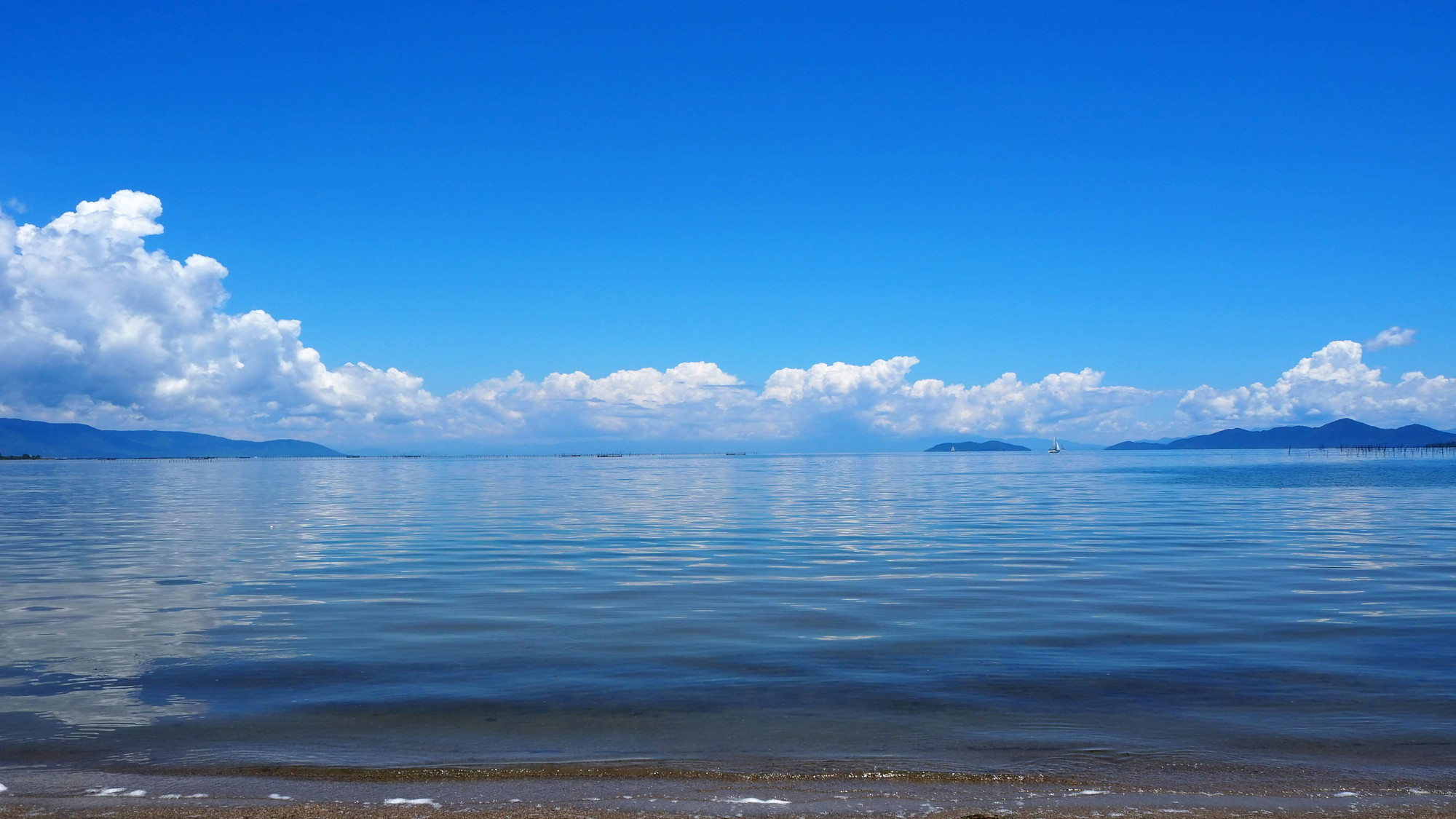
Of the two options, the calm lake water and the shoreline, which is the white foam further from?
the calm lake water

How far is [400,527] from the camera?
43.4 meters

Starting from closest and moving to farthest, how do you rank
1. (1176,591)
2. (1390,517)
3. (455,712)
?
(455,712) < (1176,591) < (1390,517)

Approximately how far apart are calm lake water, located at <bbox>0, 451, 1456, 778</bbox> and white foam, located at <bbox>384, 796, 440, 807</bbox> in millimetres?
1348

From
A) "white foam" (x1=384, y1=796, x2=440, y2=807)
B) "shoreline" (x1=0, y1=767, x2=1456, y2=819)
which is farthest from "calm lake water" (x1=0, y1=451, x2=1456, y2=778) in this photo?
"white foam" (x1=384, y1=796, x2=440, y2=807)

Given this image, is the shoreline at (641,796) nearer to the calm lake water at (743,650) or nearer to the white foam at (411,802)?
the white foam at (411,802)

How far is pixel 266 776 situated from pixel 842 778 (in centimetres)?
594

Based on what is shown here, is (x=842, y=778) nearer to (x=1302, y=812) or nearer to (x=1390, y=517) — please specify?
(x=1302, y=812)

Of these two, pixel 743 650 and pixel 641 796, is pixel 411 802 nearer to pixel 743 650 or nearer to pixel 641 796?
pixel 641 796

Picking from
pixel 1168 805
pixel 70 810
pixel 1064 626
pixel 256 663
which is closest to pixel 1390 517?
pixel 1064 626

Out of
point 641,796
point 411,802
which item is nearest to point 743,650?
point 641,796

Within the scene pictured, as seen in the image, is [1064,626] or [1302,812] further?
[1064,626]

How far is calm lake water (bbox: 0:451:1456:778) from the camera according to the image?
36.0 feet

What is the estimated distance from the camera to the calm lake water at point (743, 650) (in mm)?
10969

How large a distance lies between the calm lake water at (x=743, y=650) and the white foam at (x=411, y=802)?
4.42 ft
